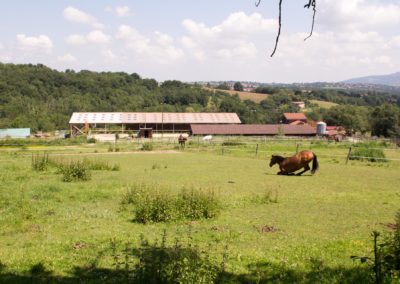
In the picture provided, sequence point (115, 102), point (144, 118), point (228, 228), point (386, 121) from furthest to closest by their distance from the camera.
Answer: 1. point (115, 102)
2. point (386, 121)
3. point (144, 118)
4. point (228, 228)

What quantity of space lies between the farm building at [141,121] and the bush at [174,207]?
2268 inches

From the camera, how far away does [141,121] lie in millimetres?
70188

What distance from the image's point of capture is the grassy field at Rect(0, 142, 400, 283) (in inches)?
280

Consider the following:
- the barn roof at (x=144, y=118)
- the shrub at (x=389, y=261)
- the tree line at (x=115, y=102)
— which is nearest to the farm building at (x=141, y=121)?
the barn roof at (x=144, y=118)

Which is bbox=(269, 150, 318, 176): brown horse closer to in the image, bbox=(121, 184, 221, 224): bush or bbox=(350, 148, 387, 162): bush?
bbox=(350, 148, 387, 162): bush

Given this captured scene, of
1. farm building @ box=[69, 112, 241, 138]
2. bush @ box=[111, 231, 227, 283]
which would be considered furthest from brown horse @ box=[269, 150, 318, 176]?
farm building @ box=[69, 112, 241, 138]

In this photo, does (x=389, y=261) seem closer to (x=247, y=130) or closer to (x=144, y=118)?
(x=247, y=130)

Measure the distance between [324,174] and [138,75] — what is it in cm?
14947

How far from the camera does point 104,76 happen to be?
145 meters

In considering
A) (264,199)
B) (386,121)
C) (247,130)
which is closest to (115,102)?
→ (247,130)

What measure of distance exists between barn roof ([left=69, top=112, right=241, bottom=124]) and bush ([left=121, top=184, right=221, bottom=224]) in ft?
190

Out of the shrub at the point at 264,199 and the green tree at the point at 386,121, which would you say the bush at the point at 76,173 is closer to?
the shrub at the point at 264,199

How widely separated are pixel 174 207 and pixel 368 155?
959 inches

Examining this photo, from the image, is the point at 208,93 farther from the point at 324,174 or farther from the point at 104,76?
the point at 324,174
